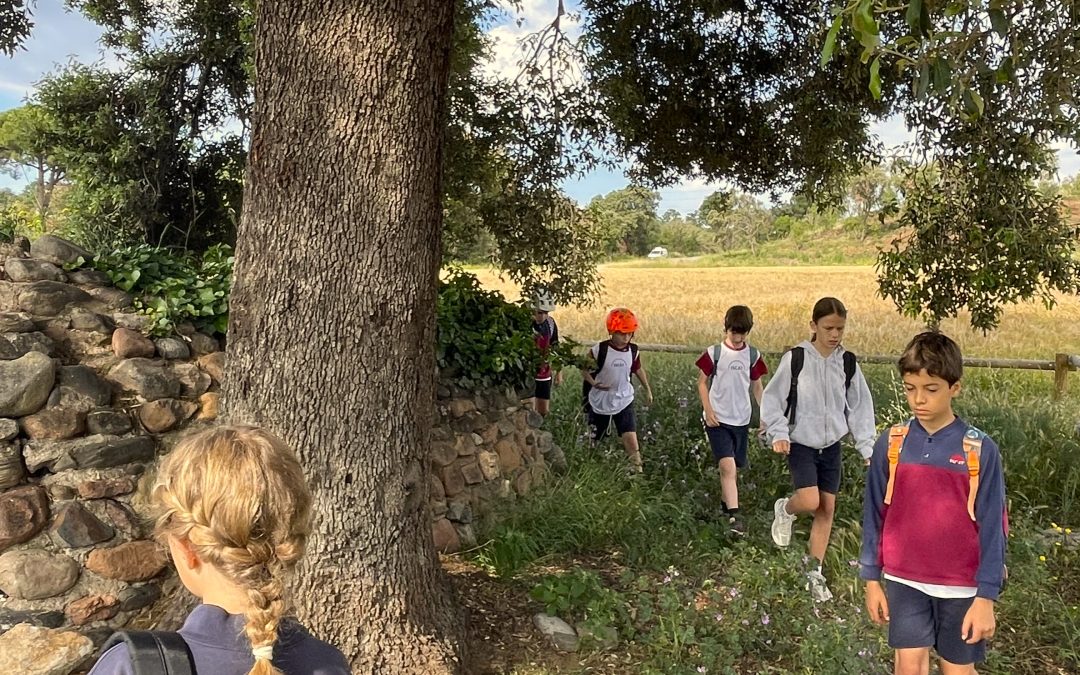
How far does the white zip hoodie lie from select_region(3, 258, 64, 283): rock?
12.6 feet

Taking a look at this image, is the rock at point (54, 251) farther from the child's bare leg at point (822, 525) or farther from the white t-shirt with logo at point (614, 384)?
the child's bare leg at point (822, 525)

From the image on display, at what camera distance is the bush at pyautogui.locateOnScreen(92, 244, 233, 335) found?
4.07 m

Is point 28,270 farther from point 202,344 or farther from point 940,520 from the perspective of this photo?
point 940,520

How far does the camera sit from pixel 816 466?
15.1ft

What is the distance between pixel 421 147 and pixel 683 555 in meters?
2.89

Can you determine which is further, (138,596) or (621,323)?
(621,323)

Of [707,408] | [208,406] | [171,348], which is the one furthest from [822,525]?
[171,348]

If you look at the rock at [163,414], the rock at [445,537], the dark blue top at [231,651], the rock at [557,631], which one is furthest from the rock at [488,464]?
the dark blue top at [231,651]

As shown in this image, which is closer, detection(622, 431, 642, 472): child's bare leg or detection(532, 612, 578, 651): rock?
detection(532, 612, 578, 651): rock

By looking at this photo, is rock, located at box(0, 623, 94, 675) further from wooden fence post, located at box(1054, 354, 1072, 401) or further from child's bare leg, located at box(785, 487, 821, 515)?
Answer: wooden fence post, located at box(1054, 354, 1072, 401)

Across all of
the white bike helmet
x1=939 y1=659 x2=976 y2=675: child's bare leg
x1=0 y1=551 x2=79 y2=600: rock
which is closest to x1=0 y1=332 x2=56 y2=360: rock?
x1=0 y1=551 x2=79 y2=600: rock

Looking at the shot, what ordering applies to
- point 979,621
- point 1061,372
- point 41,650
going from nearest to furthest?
1. point 979,621
2. point 41,650
3. point 1061,372

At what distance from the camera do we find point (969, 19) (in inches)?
170

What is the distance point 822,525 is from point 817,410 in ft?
2.28
